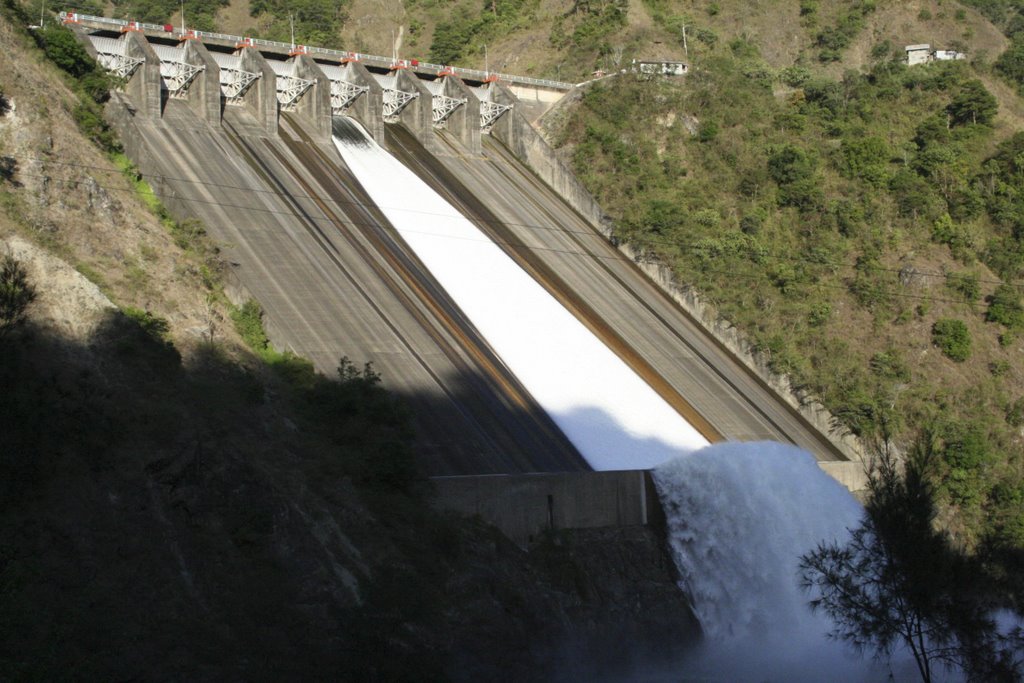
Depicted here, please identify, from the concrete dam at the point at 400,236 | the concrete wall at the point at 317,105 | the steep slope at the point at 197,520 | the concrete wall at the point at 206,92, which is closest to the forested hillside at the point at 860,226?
the concrete dam at the point at 400,236

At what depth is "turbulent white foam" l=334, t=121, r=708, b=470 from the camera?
34.4 meters

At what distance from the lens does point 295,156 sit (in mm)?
42281

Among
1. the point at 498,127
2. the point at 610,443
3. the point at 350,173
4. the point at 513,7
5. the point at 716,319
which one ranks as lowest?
the point at 610,443

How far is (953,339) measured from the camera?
148ft

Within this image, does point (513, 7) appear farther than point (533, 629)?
Yes

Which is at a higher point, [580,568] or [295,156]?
[295,156]

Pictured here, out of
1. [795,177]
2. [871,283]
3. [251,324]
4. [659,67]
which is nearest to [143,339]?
[251,324]

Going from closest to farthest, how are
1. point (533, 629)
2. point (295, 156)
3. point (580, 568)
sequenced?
point (533, 629) → point (580, 568) → point (295, 156)

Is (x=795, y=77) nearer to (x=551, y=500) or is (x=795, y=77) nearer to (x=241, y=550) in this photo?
Result: (x=551, y=500)

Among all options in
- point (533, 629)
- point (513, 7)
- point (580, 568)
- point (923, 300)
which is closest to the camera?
point (533, 629)

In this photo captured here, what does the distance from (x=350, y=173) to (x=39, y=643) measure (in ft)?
89.4

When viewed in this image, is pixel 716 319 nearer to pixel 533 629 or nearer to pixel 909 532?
pixel 533 629

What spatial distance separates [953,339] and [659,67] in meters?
20.0

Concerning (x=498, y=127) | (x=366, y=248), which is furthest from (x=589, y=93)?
(x=366, y=248)
